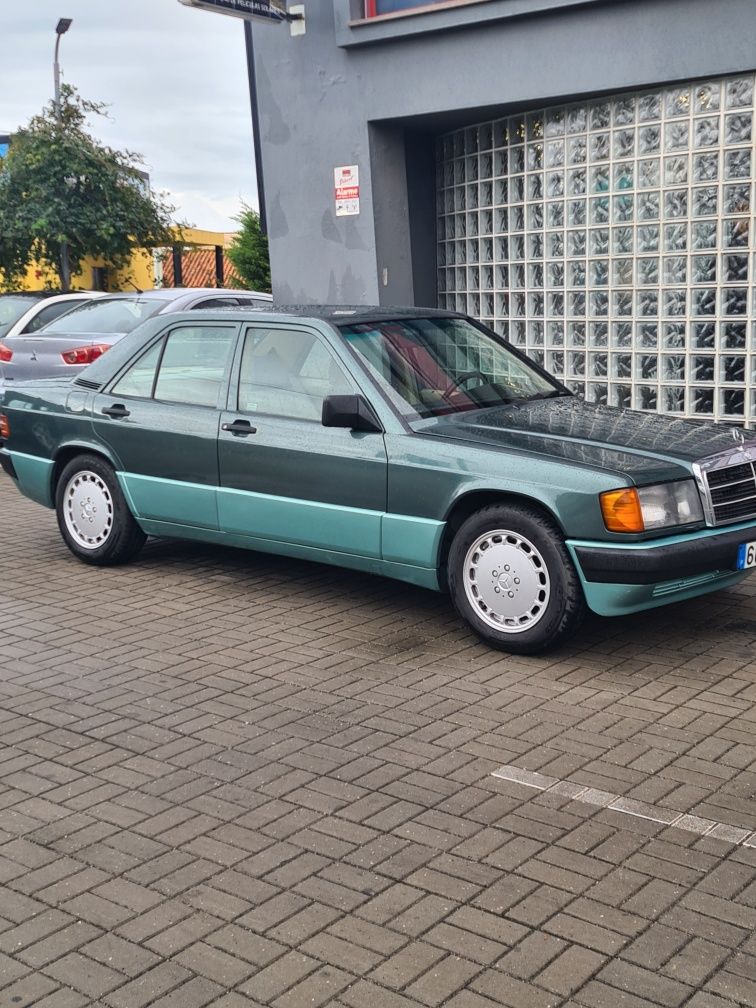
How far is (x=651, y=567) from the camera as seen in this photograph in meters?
5.64

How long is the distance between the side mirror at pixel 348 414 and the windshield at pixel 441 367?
167 millimetres

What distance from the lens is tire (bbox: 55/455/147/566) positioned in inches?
310

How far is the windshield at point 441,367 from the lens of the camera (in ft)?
21.9

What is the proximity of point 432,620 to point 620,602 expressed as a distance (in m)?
1.31

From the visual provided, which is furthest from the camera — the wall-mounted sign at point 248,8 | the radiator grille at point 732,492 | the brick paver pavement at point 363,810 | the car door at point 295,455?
the wall-mounted sign at point 248,8

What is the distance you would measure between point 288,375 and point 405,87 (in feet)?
22.1

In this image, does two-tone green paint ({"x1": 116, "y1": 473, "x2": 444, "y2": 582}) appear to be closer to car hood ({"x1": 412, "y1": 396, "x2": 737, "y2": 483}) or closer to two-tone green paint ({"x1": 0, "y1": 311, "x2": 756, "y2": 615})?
two-tone green paint ({"x1": 0, "y1": 311, "x2": 756, "y2": 615})

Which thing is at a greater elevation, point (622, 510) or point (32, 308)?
point (32, 308)

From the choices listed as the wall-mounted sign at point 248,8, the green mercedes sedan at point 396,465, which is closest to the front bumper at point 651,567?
the green mercedes sedan at point 396,465

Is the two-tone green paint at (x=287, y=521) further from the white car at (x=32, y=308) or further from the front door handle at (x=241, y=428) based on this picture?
the white car at (x=32, y=308)

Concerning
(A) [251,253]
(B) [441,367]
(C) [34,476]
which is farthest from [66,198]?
(B) [441,367]

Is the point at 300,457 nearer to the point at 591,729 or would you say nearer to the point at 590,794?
the point at 591,729

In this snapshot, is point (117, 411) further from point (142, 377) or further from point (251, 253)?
point (251, 253)

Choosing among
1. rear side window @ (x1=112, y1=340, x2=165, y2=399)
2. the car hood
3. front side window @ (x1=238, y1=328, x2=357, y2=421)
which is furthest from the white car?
the car hood
